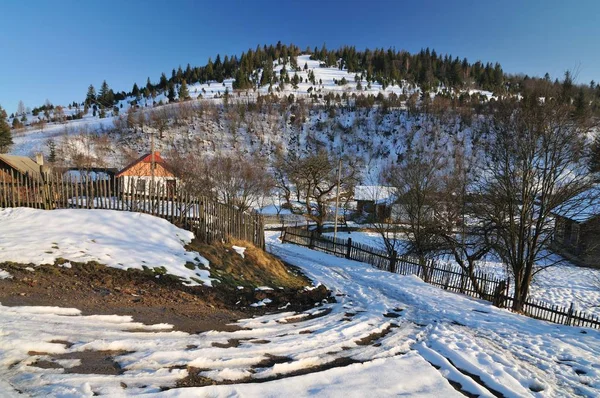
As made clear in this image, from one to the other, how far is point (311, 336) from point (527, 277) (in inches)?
453

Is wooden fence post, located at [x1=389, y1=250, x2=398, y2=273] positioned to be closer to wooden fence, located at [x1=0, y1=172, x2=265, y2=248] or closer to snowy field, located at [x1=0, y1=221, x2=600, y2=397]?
wooden fence, located at [x1=0, y1=172, x2=265, y2=248]

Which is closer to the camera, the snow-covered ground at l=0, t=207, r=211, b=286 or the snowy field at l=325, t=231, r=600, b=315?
the snow-covered ground at l=0, t=207, r=211, b=286

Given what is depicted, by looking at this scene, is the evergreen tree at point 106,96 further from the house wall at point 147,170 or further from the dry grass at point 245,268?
the dry grass at point 245,268

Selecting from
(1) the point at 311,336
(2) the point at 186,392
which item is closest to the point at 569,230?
(1) the point at 311,336

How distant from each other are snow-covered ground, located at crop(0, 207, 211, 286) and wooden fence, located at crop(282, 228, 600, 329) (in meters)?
11.1

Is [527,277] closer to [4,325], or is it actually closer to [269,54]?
[4,325]

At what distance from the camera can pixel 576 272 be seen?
995 inches

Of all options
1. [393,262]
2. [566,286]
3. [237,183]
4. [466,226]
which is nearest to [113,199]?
[393,262]

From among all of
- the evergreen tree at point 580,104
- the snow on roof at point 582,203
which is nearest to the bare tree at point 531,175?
the snow on roof at point 582,203

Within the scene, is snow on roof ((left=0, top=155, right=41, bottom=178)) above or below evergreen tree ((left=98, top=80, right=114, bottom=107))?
below

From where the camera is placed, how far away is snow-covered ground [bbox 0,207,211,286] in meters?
6.75

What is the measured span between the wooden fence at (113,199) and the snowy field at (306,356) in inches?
164

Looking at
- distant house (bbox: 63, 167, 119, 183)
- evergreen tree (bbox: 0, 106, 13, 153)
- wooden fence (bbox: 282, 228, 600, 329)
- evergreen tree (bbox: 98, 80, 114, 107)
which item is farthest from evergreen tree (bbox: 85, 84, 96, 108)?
wooden fence (bbox: 282, 228, 600, 329)

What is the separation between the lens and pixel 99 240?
790 centimetres
